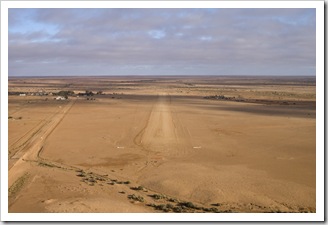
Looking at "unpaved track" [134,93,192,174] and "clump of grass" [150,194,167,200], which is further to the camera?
"unpaved track" [134,93,192,174]

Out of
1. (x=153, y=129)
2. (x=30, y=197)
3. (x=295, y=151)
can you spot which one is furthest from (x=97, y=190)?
(x=153, y=129)

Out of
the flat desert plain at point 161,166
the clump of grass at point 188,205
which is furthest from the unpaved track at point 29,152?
the clump of grass at point 188,205

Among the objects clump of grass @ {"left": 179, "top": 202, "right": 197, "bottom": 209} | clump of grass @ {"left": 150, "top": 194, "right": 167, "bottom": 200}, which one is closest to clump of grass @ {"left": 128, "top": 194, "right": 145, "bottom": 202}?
clump of grass @ {"left": 150, "top": 194, "right": 167, "bottom": 200}

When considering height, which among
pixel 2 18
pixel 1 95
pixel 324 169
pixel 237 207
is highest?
pixel 2 18

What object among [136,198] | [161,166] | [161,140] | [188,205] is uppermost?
[161,140]

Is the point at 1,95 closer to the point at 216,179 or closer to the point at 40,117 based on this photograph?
the point at 216,179

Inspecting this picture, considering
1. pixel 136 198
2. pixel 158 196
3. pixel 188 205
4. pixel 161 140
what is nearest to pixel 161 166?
pixel 158 196

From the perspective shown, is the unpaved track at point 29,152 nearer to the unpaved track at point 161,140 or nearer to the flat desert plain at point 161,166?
the flat desert plain at point 161,166

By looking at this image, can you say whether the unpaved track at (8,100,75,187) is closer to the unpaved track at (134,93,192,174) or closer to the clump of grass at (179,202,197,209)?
the unpaved track at (134,93,192,174)

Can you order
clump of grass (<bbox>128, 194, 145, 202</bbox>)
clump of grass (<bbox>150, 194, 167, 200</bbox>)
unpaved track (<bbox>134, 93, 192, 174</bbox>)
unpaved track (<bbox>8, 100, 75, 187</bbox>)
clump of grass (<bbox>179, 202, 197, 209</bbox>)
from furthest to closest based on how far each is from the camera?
→ 1. unpaved track (<bbox>134, 93, 192, 174</bbox>)
2. unpaved track (<bbox>8, 100, 75, 187</bbox>)
3. clump of grass (<bbox>150, 194, 167, 200</bbox>)
4. clump of grass (<bbox>128, 194, 145, 202</bbox>)
5. clump of grass (<bbox>179, 202, 197, 209</bbox>)

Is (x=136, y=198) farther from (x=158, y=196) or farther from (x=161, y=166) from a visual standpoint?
(x=161, y=166)

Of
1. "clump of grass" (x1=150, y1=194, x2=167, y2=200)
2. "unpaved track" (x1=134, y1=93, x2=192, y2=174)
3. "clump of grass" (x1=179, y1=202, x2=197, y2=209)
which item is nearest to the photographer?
"clump of grass" (x1=179, y1=202, x2=197, y2=209)
